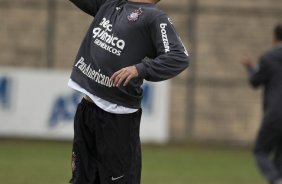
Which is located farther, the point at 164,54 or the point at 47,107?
the point at 47,107

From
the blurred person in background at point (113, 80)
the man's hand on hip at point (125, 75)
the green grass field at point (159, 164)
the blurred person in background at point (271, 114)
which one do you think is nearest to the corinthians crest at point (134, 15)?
the blurred person in background at point (113, 80)

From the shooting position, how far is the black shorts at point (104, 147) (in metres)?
6.18

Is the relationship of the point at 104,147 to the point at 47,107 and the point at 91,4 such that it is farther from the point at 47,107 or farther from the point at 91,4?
the point at 47,107

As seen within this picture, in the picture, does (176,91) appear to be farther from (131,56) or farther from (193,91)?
(131,56)

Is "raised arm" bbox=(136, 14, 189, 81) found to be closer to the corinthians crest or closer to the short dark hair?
the corinthians crest

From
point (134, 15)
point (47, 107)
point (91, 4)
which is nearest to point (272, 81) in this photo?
point (91, 4)

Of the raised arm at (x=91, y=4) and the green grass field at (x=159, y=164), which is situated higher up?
the raised arm at (x=91, y=4)

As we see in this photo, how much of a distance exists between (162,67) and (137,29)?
34 centimetres

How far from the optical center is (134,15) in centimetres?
610

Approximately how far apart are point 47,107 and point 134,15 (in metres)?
12.4

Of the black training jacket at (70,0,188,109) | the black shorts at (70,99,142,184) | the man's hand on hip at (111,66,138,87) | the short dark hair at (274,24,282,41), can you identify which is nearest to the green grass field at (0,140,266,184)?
the short dark hair at (274,24,282,41)

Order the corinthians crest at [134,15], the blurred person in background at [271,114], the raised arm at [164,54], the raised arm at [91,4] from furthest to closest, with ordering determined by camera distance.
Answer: the blurred person in background at [271,114]
the raised arm at [91,4]
the corinthians crest at [134,15]
the raised arm at [164,54]

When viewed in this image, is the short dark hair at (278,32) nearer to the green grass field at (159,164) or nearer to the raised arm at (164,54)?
the green grass field at (159,164)

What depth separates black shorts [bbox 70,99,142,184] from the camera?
243 inches
